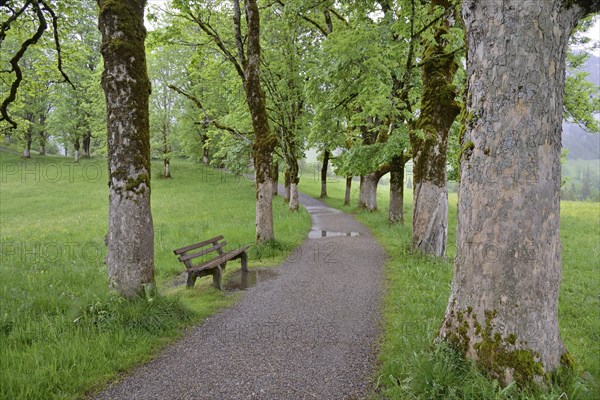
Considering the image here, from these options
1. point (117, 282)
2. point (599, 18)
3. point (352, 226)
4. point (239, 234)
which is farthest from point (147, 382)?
point (599, 18)

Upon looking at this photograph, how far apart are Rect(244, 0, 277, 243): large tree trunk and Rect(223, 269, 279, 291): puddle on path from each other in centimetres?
211

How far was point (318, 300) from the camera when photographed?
6.91 metres

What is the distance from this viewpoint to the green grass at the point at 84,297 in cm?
398

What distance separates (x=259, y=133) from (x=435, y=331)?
838 centimetres

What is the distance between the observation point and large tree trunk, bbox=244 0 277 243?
10.8 meters

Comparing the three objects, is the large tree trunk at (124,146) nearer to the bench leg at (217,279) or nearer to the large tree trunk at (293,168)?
the bench leg at (217,279)

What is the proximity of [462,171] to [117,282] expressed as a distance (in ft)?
17.8

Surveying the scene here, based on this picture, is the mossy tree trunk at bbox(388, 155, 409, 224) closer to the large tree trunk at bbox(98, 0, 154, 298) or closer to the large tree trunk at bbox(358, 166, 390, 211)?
the large tree trunk at bbox(358, 166, 390, 211)

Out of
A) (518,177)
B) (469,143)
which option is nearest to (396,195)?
(469,143)

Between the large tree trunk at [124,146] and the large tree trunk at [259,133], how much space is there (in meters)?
5.20

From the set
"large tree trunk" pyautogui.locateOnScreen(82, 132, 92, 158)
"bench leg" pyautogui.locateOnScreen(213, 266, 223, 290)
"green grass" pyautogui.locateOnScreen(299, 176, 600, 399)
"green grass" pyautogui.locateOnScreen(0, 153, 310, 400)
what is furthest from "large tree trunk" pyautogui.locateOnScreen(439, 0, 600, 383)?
"large tree trunk" pyautogui.locateOnScreen(82, 132, 92, 158)

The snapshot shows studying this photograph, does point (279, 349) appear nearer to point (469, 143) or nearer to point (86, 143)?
point (469, 143)

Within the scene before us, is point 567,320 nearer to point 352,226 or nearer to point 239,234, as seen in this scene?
point 239,234

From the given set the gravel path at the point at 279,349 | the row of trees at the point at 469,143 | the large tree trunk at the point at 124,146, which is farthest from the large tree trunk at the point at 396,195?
the large tree trunk at the point at 124,146
